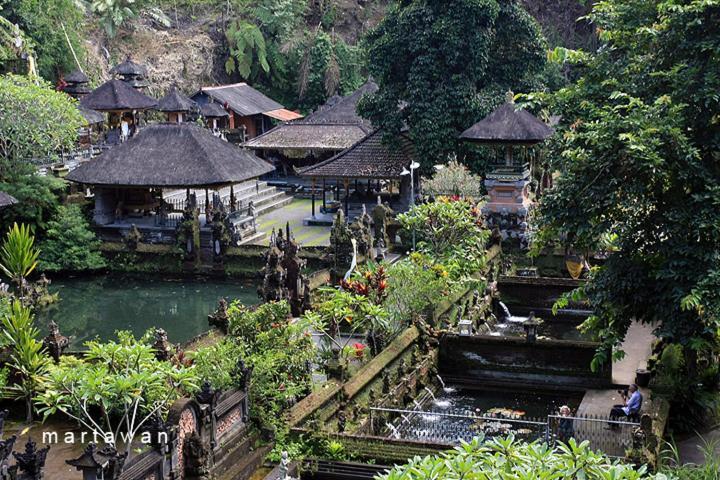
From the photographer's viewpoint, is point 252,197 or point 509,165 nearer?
point 509,165

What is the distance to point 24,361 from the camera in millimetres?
20156

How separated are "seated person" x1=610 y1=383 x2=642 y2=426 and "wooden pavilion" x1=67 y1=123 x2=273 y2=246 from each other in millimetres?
21068

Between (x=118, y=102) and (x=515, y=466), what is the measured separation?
1689 inches

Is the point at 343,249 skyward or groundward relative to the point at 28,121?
groundward

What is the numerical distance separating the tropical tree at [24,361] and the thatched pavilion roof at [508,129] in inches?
778

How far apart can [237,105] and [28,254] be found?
3020cm

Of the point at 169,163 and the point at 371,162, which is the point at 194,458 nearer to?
the point at 169,163

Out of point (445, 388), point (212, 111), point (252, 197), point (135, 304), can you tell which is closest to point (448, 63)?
point (252, 197)

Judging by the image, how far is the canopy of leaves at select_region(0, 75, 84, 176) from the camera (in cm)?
3700

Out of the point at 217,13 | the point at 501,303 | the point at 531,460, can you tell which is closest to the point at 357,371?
the point at 501,303

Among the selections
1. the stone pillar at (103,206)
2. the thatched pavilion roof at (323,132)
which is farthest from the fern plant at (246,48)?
the stone pillar at (103,206)

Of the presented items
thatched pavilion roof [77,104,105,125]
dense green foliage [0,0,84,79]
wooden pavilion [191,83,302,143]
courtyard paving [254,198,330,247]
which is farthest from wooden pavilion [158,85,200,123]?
dense green foliage [0,0,84,79]

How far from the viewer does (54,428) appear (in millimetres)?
19266

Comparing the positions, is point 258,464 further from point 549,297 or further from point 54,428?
point 549,297
